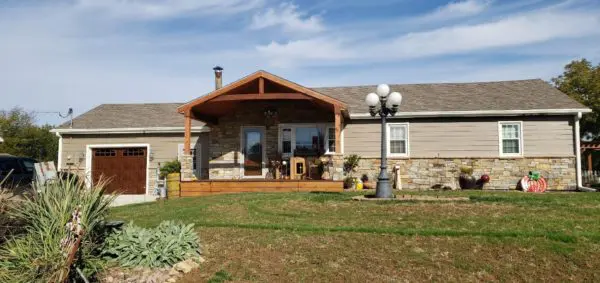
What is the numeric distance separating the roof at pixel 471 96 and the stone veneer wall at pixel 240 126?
165 centimetres

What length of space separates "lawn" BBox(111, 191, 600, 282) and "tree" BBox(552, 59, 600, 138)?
1755cm

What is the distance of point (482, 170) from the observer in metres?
16.1

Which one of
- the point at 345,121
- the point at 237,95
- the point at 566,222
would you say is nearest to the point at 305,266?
the point at 566,222

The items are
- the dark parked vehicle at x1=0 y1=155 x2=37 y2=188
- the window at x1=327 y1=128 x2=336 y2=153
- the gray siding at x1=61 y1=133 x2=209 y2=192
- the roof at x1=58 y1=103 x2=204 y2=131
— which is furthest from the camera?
the roof at x1=58 y1=103 x2=204 y2=131

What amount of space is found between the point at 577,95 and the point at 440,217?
846 inches

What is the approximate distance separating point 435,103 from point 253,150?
713 centimetres

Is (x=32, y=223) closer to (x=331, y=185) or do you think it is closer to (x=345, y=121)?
(x=331, y=185)

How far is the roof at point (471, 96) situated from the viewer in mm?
16484

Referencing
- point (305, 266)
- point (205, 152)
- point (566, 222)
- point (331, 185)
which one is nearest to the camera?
point (305, 266)

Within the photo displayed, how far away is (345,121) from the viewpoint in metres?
17.0

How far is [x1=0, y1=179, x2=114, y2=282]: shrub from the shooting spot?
16.9 ft

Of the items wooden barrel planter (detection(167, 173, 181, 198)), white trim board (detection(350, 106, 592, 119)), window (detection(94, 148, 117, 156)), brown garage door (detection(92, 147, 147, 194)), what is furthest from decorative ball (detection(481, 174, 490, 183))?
window (detection(94, 148, 117, 156))

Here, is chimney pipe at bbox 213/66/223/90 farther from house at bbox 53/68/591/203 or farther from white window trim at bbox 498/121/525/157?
white window trim at bbox 498/121/525/157

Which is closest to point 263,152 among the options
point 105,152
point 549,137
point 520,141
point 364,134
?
point 364,134
